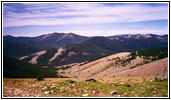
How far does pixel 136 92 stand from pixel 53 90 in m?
6.67

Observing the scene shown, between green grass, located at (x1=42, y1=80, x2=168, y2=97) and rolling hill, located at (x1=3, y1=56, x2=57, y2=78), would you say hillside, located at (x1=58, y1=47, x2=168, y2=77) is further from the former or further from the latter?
rolling hill, located at (x1=3, y1=56, x2=57, y2=78)

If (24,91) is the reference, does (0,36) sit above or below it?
above

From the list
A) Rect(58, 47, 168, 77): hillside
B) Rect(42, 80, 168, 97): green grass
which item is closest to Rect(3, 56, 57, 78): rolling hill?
Rect(58, 47, 168, 77): hillside

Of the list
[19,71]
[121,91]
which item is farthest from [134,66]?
[19,71]

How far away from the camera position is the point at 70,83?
15867 mm

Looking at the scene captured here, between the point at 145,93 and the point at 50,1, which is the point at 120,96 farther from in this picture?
the point at 50,1

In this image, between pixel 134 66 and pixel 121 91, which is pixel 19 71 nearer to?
pixel 134 66

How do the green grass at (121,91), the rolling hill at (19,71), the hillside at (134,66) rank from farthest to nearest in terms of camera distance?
the rolling hill at (19,71) < the hillside at (134,66) < the green grass at (121,91)

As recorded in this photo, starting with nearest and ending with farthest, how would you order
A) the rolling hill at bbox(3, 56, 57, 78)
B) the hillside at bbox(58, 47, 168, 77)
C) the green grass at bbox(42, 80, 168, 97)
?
1. the green grass at bbox(42, 80, 168, 97)
2. the hillside at bbox(58, 47, 168, 77)
3. the rolling hill at bbox(3, 56, 57, 78)

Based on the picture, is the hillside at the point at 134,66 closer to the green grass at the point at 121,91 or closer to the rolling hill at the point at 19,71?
the green grass at the point at 121,91

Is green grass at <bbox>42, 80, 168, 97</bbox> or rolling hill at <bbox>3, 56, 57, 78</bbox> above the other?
green grass at <bbox>42, 80, 168, 97</bbox>

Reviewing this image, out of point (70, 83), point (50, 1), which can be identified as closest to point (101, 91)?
point (70, 83)

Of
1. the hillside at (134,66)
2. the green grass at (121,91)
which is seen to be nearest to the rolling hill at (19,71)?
the hillside at (134,66)

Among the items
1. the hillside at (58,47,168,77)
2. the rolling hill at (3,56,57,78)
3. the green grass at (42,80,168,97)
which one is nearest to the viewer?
the green grass at (42,80,168,97)
